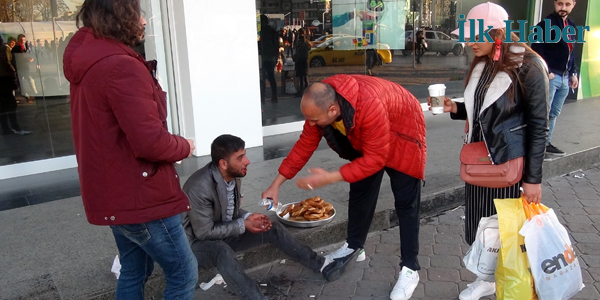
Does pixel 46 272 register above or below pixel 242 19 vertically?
below

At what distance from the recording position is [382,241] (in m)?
4.11

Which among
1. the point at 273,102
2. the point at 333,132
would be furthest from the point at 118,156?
the point at 273,102

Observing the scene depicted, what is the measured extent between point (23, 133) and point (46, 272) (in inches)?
147

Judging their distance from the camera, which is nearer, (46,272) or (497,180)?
(497,180)

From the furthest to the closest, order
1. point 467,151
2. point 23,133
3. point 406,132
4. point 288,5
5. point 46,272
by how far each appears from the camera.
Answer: point 288,5 < point 23,133 < point 46,272 < point 406,132 < point 467,151

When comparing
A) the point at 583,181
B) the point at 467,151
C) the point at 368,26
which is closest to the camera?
the point at 467,151

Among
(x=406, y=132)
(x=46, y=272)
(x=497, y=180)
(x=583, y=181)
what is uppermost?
(x=406, y=132)

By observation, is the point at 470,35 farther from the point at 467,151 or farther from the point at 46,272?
the point at 46,272

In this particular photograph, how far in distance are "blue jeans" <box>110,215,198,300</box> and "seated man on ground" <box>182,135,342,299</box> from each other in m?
0.53

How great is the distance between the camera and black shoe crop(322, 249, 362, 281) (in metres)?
3.35

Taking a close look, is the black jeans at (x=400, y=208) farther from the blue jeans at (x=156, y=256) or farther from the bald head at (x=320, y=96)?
the blue jeans at (x=156, y=256)

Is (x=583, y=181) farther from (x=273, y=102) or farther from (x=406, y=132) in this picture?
(x=273, y=102)

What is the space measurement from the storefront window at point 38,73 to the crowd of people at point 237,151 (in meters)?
3.90

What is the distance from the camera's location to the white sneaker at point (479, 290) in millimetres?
3062
